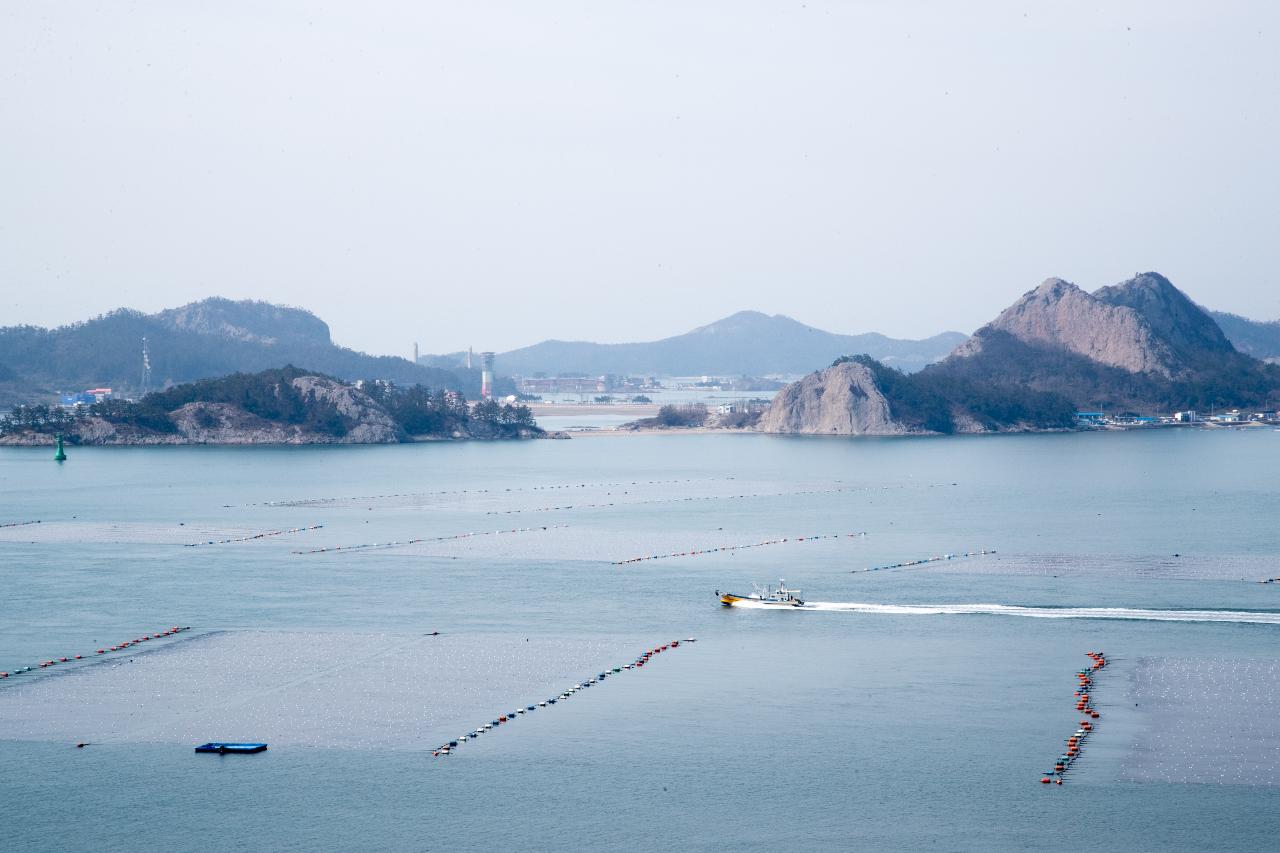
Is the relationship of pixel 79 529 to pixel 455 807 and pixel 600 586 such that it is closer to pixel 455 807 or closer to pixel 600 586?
pixel 600 586

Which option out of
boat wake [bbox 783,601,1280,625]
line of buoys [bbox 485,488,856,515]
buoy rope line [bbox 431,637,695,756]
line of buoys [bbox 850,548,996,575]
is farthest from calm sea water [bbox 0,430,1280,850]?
line of buoys [bbox 485,488,856,515]

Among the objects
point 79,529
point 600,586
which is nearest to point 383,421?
point 79,529

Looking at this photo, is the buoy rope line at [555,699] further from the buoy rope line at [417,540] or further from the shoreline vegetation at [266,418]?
the shoreline vegetation at [266,418]

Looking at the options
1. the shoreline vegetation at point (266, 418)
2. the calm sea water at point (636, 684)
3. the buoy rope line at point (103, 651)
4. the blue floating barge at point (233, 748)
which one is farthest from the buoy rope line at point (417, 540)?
→ the shoreline vegetation at point (266, 418)

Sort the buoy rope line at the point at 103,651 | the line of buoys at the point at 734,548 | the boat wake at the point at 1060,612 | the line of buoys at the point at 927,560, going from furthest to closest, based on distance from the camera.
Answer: the line of buoys at the point at 734,548, the line of buoys at the point at 927,560, the boat wake at the point at 1060,612, the buoy rope line at the point at 103,651

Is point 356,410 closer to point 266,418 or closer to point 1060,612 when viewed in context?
point 266,418

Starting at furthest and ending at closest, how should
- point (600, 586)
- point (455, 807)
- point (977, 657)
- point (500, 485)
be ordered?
point (500, 485)
point (600, 586)
point (977, 657)
point (455, 807)

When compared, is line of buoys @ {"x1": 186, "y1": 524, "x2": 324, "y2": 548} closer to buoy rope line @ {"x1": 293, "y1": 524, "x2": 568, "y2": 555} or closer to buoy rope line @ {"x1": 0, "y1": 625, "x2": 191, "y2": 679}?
buoy rope line @ {"x1": 293, "y1": 524, "x2": 568, "y2": 555}
